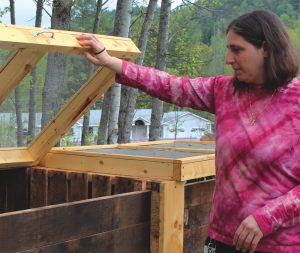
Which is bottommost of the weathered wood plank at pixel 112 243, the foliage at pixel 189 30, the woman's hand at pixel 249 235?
the weathered wood plank at pixel 112 243

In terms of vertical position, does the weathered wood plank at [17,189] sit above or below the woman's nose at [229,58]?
below

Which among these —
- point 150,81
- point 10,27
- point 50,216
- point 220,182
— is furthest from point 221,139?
point 10,27

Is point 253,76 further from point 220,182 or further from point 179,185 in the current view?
point 179,185

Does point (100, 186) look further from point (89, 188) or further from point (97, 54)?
point (97, 54)

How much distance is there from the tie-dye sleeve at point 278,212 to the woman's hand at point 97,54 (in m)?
1.06

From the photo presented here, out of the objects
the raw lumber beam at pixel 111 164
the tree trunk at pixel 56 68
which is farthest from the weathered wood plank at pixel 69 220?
the tree trunk at pixel 56 68

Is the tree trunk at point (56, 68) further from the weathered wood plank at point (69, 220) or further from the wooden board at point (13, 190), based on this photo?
the weathered wood plank at point (69, 220)

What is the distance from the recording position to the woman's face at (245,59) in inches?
97.0

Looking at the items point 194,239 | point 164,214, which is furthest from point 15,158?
point 194,239

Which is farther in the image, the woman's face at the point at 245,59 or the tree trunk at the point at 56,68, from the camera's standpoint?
the tree trunk at the point at 56,68

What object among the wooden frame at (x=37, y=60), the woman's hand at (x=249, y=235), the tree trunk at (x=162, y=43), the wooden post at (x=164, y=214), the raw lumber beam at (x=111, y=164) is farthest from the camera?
the tree trunk at (x=162, y=43)

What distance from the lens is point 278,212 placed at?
7.77ft

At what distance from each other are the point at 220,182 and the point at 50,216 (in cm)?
94

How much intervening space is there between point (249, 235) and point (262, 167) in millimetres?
288
